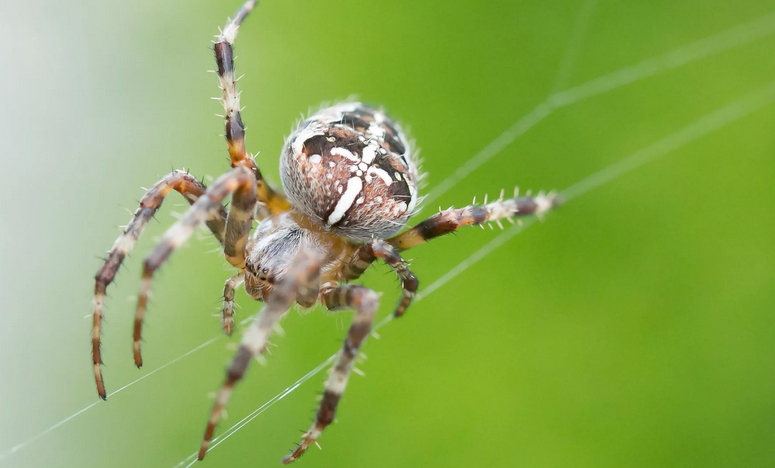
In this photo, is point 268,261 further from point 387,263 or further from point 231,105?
point 231,105

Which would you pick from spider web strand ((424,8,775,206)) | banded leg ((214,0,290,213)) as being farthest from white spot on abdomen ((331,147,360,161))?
spider web strand ((424,8,775,206))

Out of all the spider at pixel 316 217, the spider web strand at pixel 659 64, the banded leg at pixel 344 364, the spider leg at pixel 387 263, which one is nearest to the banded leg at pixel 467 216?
the spider at pixel 316 217

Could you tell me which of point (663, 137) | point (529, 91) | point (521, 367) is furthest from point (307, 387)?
point (663, 137)

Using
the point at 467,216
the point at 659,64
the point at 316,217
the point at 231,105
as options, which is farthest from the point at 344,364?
the point at 659,64

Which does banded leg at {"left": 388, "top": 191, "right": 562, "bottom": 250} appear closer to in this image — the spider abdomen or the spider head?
the spider abdomen

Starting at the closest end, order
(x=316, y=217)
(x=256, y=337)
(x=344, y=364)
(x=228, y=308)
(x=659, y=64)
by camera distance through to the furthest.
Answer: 1. (x=256, y=337)
2. (x=344, y=364)
3. (x=228, y=308)
4. (x=316, y=217)
5. (x=659, y=64)

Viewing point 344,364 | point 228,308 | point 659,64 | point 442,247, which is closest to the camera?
point 344,364

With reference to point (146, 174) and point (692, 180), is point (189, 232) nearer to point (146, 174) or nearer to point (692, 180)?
point (146, 174)
